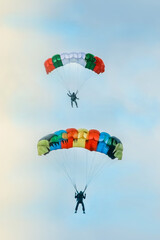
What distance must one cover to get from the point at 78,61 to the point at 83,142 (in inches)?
413

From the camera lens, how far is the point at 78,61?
234ft

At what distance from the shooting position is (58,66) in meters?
72.6

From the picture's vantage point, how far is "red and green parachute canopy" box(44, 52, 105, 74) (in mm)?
71375

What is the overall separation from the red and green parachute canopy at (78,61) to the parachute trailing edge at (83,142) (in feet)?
31.6

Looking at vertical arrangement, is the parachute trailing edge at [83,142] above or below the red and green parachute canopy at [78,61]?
below

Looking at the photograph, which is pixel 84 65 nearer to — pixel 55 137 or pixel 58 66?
pixel 58 66

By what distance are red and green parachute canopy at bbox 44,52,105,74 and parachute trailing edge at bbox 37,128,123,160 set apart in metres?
9.64

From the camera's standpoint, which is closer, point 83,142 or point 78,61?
point 83,142

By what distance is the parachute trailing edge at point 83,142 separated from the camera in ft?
208

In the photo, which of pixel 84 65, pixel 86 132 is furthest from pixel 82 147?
pixel 84 65

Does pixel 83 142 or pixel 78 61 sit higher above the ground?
pixel 78 61

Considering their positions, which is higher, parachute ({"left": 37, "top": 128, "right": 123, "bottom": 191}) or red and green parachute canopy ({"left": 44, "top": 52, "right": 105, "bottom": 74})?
red and green parachute canopy ({"left": 44, "top": 52, "right": 105, "bottom": 74})

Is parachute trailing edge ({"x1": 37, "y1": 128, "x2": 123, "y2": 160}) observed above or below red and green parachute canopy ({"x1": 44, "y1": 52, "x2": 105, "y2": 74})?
below

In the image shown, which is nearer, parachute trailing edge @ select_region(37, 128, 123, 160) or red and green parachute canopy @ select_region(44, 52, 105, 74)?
parachute trailing edge @ select_region(37, 128, 123, 160)
